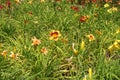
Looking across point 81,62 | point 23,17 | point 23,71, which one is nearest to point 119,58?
point 81,62

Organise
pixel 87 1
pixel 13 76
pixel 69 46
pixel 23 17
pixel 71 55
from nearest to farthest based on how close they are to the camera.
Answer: pixel 13 76 < pixel 71 55 < pixel 69 46 < pixel 23 17 < pixel 87 1

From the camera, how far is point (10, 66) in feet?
12.5

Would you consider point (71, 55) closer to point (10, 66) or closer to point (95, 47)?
point (95, 47)

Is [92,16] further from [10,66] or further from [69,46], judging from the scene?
[10,66]

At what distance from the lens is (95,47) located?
4480mm

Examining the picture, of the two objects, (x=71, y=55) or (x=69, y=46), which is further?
(x=69, y=46)

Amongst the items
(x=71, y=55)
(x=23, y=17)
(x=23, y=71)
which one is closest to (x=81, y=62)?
(x=71, y=55)

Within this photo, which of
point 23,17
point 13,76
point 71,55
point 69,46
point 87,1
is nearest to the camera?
point 13,76

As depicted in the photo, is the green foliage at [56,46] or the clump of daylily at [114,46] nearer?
the green foliage at [56,46]

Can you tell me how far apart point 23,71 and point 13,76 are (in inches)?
8.9

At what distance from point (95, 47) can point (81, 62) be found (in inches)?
23.4

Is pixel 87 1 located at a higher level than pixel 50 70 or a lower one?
higher

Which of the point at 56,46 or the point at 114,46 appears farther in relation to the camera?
the point at 56,46

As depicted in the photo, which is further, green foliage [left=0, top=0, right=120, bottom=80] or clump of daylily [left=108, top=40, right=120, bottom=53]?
clump of daylily [left=108, top=40, right=120, bottom=53]
